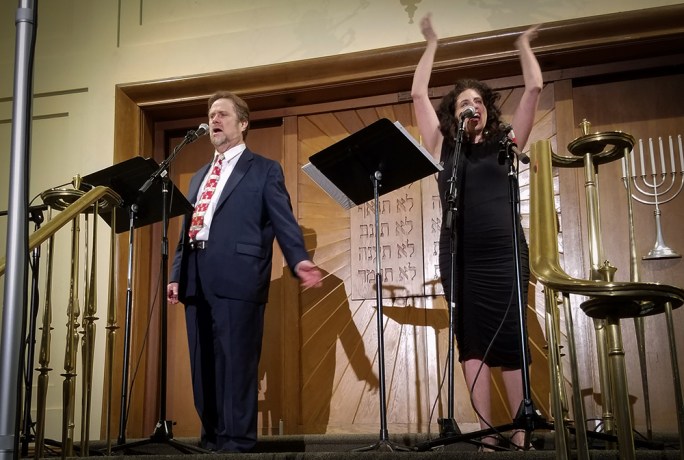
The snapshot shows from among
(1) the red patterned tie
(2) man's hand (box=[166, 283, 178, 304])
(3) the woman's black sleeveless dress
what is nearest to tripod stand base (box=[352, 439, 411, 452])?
(3) the woman's black sleeveless dress

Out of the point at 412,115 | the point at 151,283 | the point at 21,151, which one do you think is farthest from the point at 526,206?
the point at 21,151

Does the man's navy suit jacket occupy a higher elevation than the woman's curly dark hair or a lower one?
lower

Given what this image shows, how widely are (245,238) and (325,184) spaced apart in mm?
425

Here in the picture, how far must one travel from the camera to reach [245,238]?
3580mm

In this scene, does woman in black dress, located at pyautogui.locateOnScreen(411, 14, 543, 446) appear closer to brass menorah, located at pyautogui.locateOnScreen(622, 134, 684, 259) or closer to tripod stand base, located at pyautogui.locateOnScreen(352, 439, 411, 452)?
tripod stand base, located at pyautogui.locateOnScreen(352, 439, 411, 452)

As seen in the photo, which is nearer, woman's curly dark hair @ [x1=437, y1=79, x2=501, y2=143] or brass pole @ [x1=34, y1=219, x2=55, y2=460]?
brass pole @ [x1=34, y1=219, x2=55, y2=460]

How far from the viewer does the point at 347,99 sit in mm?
5121

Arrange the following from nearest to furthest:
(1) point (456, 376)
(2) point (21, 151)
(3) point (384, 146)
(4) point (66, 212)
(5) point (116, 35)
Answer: (2) point (21, 151) < (4) point (66, 212) < (3) point (384, 146) < (1) point (456, 376) < (5) point (116, 35)

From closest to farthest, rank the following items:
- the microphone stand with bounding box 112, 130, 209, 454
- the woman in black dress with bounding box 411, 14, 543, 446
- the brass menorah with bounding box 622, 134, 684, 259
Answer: the woman in black dress with bounding box 411, 14, 543, 446 < the microphone stand with bounding box 112, 130, 209, 454 < the brass menorah with bounding box 622, 134, 684, 259

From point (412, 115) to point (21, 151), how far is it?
12.2 feet

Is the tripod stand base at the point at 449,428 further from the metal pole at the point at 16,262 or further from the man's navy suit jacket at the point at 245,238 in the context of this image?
the metal pole at the point at 16,262

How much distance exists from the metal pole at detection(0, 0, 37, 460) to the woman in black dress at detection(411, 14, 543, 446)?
197 cm

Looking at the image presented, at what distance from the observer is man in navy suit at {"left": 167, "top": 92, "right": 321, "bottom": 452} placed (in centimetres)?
337

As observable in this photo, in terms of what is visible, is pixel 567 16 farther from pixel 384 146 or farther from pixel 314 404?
pixel 314 404
